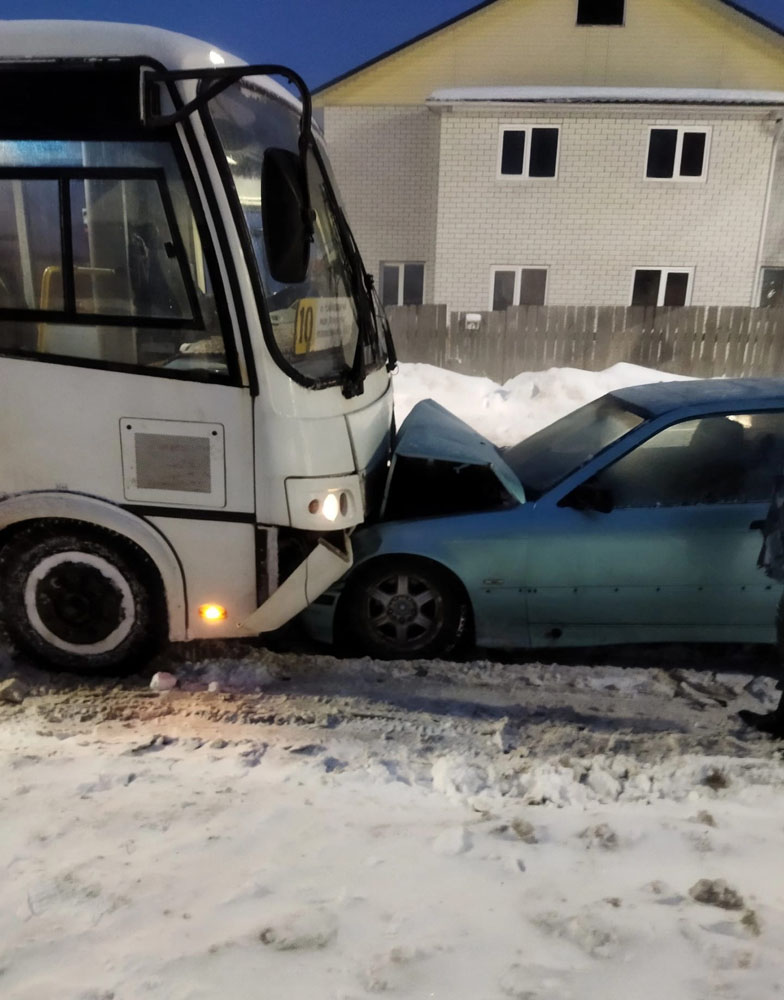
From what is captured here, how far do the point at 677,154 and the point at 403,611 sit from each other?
16.4 metres

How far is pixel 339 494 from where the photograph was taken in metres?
3.89

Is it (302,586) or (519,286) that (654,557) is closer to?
(302,586)

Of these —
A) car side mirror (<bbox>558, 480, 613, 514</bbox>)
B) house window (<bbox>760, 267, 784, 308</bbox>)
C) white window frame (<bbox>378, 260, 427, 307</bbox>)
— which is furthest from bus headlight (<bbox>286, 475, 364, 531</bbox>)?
house window (<bbox>760, 267, 784, 308</bbox>)

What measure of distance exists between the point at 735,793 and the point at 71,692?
10.3ft

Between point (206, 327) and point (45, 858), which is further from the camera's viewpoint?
point (206, 327)

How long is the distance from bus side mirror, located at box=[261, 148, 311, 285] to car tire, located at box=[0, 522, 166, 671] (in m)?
1.66

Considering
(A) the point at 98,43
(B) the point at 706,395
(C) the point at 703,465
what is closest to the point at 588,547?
(C) the point at 703,465

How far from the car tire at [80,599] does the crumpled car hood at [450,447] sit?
160cm

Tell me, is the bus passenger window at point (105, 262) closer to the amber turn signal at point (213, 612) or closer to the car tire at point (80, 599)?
the car tire at point (80, 599)

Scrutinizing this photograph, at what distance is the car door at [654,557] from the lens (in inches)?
172

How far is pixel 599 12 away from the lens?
1794 centimetres

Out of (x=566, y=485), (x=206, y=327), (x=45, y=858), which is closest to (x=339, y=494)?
(x=206, y=327)

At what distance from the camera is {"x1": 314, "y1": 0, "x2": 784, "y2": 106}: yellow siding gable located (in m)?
17.7

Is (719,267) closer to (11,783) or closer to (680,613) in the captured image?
(680,613)
